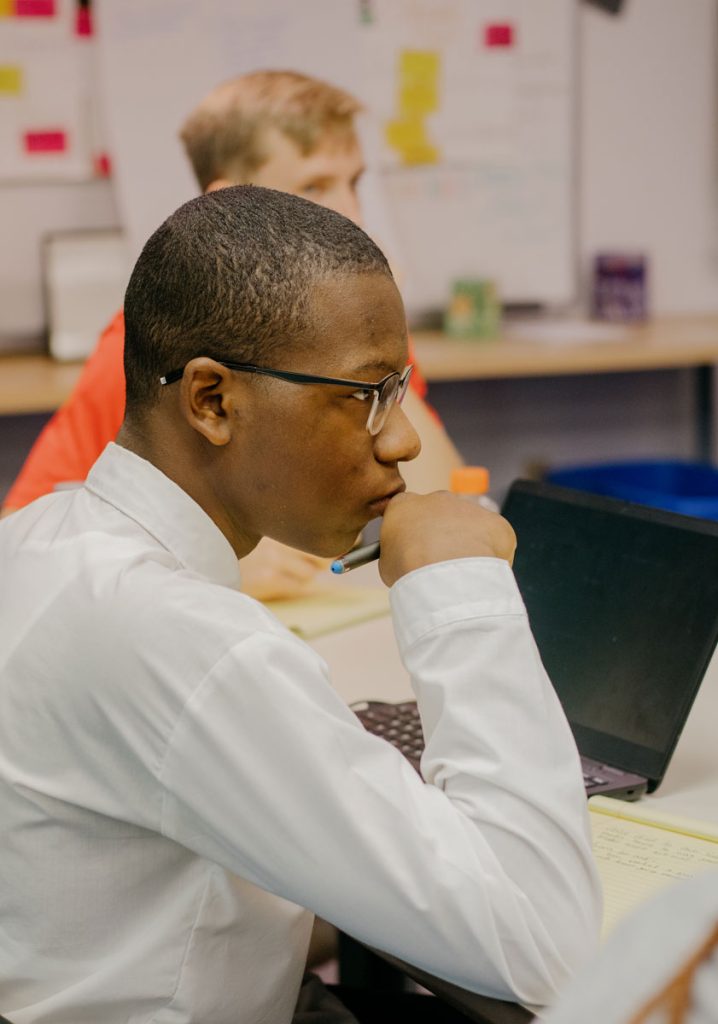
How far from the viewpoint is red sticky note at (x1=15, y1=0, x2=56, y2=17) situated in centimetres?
294

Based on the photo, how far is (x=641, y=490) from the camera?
10.7 feet

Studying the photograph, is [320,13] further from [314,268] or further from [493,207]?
[314,268]

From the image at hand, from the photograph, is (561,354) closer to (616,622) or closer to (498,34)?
(498,34)

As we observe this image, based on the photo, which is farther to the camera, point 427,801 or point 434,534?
point 434,534

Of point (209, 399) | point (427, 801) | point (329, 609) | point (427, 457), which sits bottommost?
point (329, 609)

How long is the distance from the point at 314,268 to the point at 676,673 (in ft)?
1.68

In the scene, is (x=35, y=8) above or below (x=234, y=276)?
above

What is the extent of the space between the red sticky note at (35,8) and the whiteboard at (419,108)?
0.12 m

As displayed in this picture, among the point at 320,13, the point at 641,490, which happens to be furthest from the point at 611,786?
the point at 320,13

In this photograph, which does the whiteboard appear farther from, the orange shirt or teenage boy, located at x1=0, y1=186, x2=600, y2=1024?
teenage boy, located at x1=0, y1=186, x2=600, y2=1024

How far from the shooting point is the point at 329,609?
1706 millimetres

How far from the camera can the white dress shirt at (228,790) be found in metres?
0.80

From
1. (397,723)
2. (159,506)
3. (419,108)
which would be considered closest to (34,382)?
(419,108)

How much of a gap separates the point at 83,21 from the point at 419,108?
83 cm
